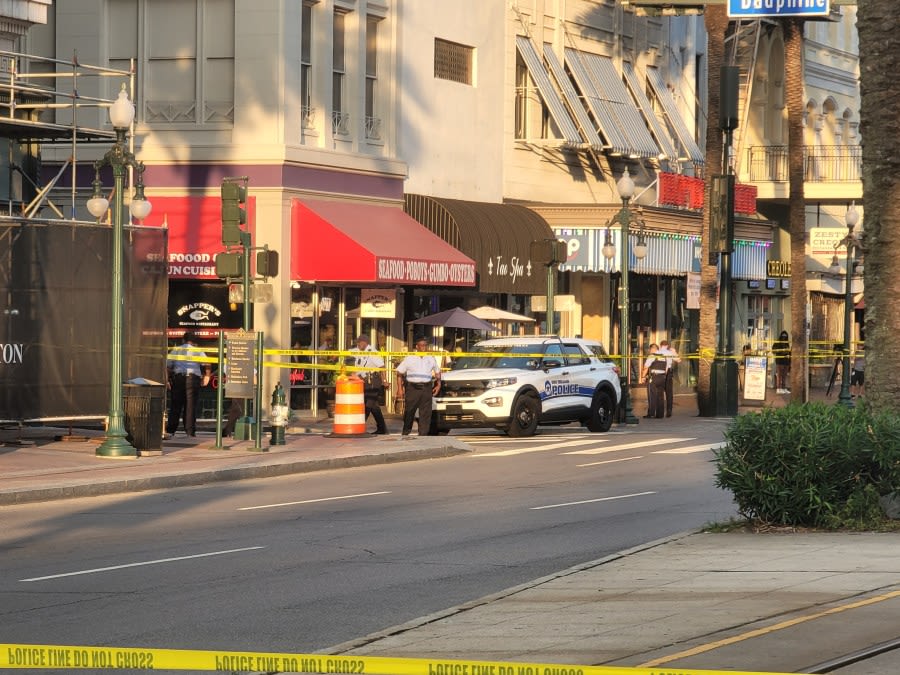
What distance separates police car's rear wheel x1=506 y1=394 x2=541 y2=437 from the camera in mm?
29812

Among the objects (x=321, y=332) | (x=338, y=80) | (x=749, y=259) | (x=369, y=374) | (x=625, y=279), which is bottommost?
(x=369, y=374)

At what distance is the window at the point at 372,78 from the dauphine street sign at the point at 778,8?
954 centimetres

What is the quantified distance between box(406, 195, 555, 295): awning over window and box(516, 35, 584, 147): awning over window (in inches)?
103

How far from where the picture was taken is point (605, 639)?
29.8 ft

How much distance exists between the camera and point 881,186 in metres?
14.9

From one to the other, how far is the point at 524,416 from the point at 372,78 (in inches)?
395

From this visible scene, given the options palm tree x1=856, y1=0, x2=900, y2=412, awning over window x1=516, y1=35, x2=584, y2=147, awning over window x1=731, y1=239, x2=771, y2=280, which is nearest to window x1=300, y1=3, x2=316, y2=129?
awning over window x1=516, y1=35, x2=584, y2=147

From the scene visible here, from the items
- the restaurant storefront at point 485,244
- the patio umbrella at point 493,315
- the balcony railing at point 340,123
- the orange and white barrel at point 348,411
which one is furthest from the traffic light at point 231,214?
the patio umbrella at point 493,315

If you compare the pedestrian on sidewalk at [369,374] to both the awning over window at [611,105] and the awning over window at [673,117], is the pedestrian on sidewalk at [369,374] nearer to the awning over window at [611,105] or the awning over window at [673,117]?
the awning over window at [611,105]

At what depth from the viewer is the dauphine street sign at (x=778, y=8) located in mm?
25438

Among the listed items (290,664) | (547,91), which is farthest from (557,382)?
(290,664)

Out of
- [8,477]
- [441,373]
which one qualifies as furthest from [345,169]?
[8,477]

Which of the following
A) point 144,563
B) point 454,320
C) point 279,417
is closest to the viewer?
point 144,563

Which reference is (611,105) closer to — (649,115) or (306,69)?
(649,115)
